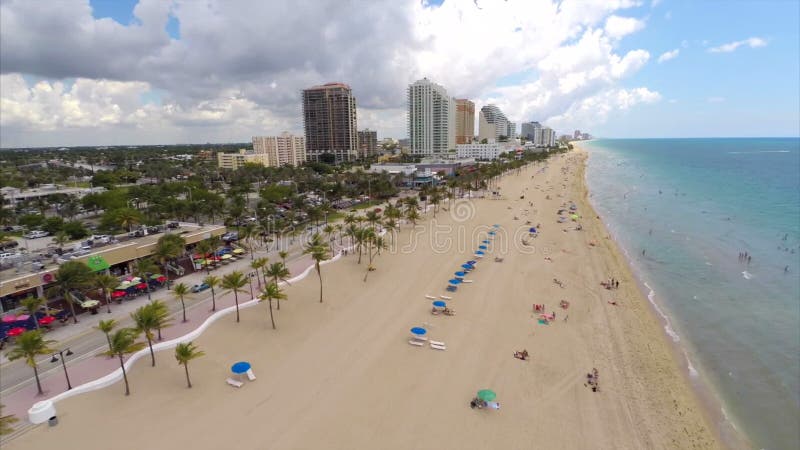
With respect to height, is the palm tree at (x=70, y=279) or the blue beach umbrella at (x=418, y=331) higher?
the palm tree at (x=70, y=279)

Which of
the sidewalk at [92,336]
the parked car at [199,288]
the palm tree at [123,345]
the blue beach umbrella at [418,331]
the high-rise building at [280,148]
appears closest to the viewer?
the palm tree at [123,345]

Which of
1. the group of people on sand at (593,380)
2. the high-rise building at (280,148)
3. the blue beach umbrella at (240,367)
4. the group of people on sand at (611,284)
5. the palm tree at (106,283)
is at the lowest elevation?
the group of people on sand at (593,380)

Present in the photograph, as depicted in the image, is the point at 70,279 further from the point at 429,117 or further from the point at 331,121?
the point at 331,121

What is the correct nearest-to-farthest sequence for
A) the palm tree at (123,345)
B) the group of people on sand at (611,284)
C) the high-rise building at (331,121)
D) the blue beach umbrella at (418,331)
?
1. the palm tree at (123,345)
2. the blue beach umbrella at (418,331)
3. the group of people on sand at (611,284)
4. the high-rise building at (331,121)

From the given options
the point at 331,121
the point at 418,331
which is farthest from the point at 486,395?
the point at 331,121

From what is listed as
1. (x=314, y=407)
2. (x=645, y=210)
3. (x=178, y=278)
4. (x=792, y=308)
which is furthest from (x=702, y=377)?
(x=645, y=210)

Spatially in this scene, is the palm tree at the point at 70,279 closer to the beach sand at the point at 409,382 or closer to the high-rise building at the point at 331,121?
the beach sand at the point at 409,382

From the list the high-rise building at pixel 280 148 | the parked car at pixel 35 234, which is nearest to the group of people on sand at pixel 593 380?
the parked car at pixel 35 234

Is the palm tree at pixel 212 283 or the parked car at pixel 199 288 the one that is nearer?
the palm tree at pixel 212 283

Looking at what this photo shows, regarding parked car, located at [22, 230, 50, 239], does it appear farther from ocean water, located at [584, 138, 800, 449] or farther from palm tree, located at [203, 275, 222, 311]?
ocean water, located at [584, 138, 800, 449]
